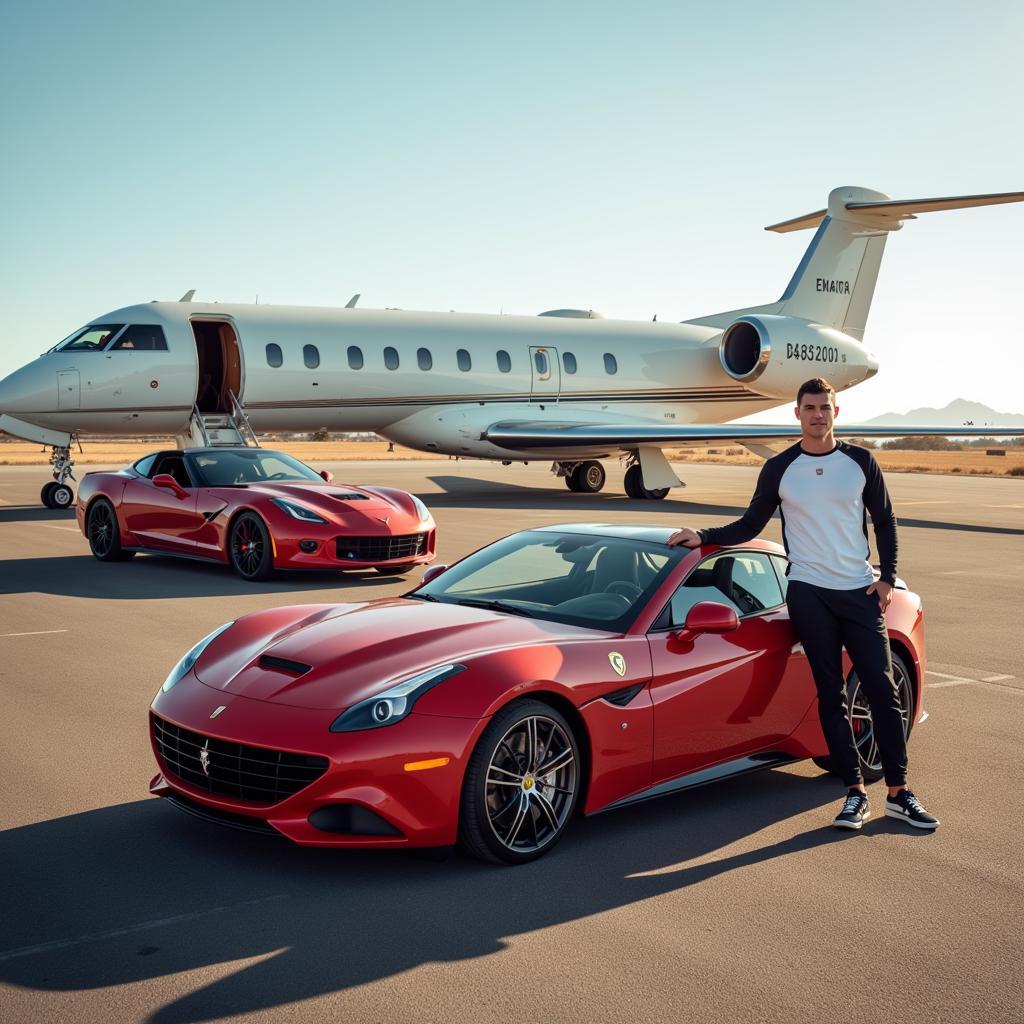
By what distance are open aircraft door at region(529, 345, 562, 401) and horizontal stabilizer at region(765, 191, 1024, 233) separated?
8.83 m

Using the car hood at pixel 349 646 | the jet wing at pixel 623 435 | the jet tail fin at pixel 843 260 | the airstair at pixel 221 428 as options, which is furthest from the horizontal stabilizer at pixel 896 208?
the car hood at pixel 349 646

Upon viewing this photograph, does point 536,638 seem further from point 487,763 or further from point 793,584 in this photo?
point 793,584

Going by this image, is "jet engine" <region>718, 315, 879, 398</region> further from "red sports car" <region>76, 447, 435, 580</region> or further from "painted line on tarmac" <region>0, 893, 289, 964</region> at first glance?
"painted line on tarmac" <region>0, 893, 289, 964</region>

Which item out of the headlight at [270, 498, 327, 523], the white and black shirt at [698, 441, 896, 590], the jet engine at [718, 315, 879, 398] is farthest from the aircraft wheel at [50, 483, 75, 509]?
the white and black shirt at [698, 441, 896, 590]

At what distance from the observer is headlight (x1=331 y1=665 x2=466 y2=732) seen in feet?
14.7

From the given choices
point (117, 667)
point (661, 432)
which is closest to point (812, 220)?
point (661, 432)

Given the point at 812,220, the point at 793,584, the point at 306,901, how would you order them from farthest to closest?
the point at 812,220, the point at 793,584, the point at 306,901

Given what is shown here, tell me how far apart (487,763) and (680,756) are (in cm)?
110

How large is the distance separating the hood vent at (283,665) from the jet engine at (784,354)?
82.6 feet

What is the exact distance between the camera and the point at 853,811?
5.29m

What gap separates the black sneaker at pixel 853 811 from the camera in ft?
17.3

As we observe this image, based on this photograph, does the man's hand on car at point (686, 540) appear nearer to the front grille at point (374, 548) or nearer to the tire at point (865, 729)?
the tire at point (865, 729)

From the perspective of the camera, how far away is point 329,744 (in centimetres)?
441

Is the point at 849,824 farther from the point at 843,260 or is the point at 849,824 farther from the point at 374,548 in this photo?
the point at 843,260
